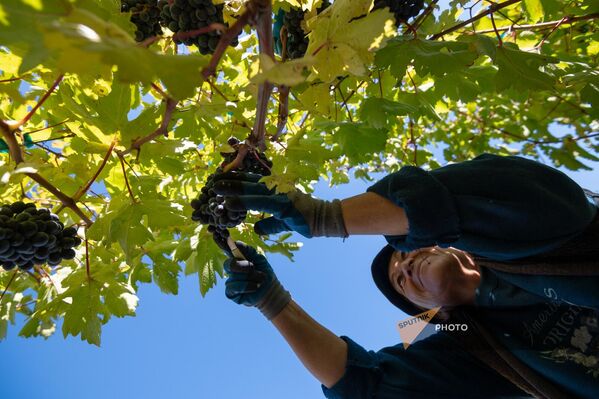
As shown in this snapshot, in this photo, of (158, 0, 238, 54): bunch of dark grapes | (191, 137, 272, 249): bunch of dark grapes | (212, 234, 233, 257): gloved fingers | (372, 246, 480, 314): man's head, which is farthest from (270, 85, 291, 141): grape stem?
(372, 246, 480, 314): man's head

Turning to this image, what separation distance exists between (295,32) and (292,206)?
87 cm

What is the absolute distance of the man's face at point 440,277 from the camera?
6.89ft

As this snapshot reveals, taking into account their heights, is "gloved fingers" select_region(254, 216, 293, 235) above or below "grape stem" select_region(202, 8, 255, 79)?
below

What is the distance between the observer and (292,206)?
1.52 m

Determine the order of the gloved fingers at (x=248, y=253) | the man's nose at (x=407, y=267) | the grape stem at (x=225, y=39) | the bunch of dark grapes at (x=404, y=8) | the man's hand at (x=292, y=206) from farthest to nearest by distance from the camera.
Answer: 1. the man's nose at (x=407, y=267)
2. the gloved fingers at (x=248, y=253)
3. the bunch of dark grapes at (x=404, y=8)
4. the man's hand at (x=292, y=206)
5. the grape stem at (x=225, y=39)

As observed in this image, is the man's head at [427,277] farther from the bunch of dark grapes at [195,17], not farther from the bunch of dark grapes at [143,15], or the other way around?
the bunch of dark grapes at [143,15]

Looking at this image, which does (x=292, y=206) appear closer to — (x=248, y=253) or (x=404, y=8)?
(x=248, y=253)

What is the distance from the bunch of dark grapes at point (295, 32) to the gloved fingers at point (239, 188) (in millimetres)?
690

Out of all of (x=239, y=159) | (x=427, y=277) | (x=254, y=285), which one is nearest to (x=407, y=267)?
(x=427, y=277)

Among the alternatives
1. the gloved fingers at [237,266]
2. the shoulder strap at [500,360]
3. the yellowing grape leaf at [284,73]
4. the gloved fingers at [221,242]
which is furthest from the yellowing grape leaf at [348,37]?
the shoulder strap at [500,360]

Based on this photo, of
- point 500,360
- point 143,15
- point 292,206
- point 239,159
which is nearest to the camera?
point 292,206

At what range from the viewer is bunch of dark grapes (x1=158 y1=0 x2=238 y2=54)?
1.66 m

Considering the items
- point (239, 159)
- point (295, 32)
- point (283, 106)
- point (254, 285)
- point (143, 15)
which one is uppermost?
point (143, 15)

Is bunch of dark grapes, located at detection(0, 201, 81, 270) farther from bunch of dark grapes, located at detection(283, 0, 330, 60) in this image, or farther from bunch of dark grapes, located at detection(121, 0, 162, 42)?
bunch of dark grapes, located at detection(283, 0, 330, 60)
